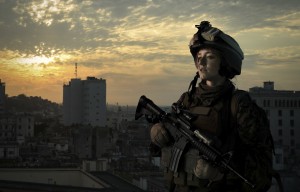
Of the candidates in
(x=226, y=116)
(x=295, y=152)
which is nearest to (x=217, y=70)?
(x=226, y=116)

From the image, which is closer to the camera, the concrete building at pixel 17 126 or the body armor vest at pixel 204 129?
the body armor vest at pixel 204 129

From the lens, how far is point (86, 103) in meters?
71.6

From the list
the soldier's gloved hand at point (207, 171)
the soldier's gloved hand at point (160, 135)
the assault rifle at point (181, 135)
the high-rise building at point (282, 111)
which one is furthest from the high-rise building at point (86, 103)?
the soldier's gloved hand at point (207, 171)

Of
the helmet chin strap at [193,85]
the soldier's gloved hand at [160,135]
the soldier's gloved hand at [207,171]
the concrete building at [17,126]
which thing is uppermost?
the helmet chin strap at [193,85]

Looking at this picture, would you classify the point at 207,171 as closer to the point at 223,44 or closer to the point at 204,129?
the point at 204,129

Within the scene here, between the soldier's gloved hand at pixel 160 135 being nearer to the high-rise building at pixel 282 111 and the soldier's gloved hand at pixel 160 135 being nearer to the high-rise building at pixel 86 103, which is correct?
the high-rise building at pixel 282 111

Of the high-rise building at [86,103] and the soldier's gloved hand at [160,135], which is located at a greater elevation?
the high-rise building at [86,103]

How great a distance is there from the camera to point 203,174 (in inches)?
96.7

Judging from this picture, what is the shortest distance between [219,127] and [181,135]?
0.24m

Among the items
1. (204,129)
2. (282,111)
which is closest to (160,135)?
(204,129)

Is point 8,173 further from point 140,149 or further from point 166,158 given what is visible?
point 166,158

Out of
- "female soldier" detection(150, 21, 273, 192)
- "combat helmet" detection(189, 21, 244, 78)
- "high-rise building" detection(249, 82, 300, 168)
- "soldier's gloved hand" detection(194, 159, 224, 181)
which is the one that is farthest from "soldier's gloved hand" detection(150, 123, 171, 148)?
"high-rise building" detection(249, 82, 300, 168)

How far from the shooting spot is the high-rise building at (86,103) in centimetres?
7112

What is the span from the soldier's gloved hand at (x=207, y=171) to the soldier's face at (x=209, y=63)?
58 centimetres
